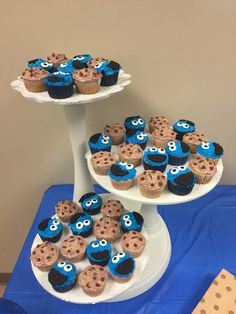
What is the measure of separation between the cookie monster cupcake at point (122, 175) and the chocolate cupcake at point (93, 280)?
9.4 inches

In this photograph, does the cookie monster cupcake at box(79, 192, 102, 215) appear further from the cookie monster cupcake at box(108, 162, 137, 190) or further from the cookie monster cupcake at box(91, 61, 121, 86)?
the cookie monster cupcake at box(91, 61, 121, 86)

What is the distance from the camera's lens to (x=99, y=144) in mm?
989

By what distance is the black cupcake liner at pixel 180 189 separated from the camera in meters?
0.83

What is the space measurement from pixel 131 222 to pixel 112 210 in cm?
9

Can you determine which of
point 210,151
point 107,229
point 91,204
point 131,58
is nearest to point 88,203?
point 91,204

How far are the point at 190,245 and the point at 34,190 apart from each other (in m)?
0.85

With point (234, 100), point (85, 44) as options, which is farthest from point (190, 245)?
point (85, 44)

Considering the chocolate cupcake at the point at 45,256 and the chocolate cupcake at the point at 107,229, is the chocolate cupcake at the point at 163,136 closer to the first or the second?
the chocolate cupcake at the point at 107,229

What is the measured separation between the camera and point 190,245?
1167mm

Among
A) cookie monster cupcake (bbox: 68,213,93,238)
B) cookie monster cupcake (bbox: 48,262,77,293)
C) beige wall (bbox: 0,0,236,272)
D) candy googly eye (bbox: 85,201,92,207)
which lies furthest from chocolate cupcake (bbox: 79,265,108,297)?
beige wall (bbox: 0,0,236,272)

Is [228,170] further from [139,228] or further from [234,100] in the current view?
[139,228]

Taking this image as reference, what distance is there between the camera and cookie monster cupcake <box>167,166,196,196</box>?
0.82 meters

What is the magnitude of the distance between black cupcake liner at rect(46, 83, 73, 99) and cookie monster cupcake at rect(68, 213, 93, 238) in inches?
15.5

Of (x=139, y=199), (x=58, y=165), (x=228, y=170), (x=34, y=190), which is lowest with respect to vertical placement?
(x=34, y=190)
